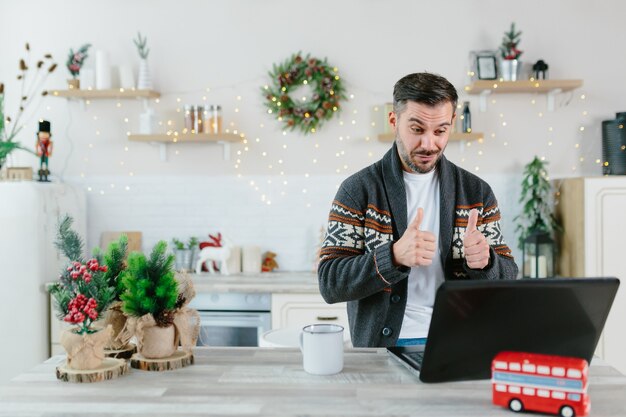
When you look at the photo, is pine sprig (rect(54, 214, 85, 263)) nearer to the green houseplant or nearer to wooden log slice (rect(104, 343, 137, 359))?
wooden log slice (rect(104, 343, 137, 359))

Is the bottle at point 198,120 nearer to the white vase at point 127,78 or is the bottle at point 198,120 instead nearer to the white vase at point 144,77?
the white vase at point 144,77

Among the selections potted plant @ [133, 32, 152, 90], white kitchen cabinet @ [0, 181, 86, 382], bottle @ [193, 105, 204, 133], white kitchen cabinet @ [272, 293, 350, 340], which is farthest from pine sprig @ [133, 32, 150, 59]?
white kitchen cabinet @ [272, 293, 350, 340]

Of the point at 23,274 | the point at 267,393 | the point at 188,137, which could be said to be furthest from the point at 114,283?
the point at 188,137

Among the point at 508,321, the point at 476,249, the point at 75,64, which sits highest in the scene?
the point at 75,64

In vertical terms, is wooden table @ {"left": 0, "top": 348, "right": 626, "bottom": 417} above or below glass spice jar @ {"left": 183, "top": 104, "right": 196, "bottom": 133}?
below

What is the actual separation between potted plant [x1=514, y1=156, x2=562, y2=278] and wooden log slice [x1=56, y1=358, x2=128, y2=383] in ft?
9.43

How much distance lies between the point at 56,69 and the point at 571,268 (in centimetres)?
338

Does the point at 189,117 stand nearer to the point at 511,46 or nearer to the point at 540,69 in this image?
the point at 511,46

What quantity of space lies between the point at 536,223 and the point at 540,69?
92 cm

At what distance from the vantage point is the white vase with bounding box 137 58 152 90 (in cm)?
424

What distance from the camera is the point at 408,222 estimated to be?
83.7 inches

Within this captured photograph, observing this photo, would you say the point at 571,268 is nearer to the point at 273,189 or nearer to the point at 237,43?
the point at 273,189

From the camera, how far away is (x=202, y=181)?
14.3ft

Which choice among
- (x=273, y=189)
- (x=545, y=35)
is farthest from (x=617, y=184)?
(x=273, y=189)
